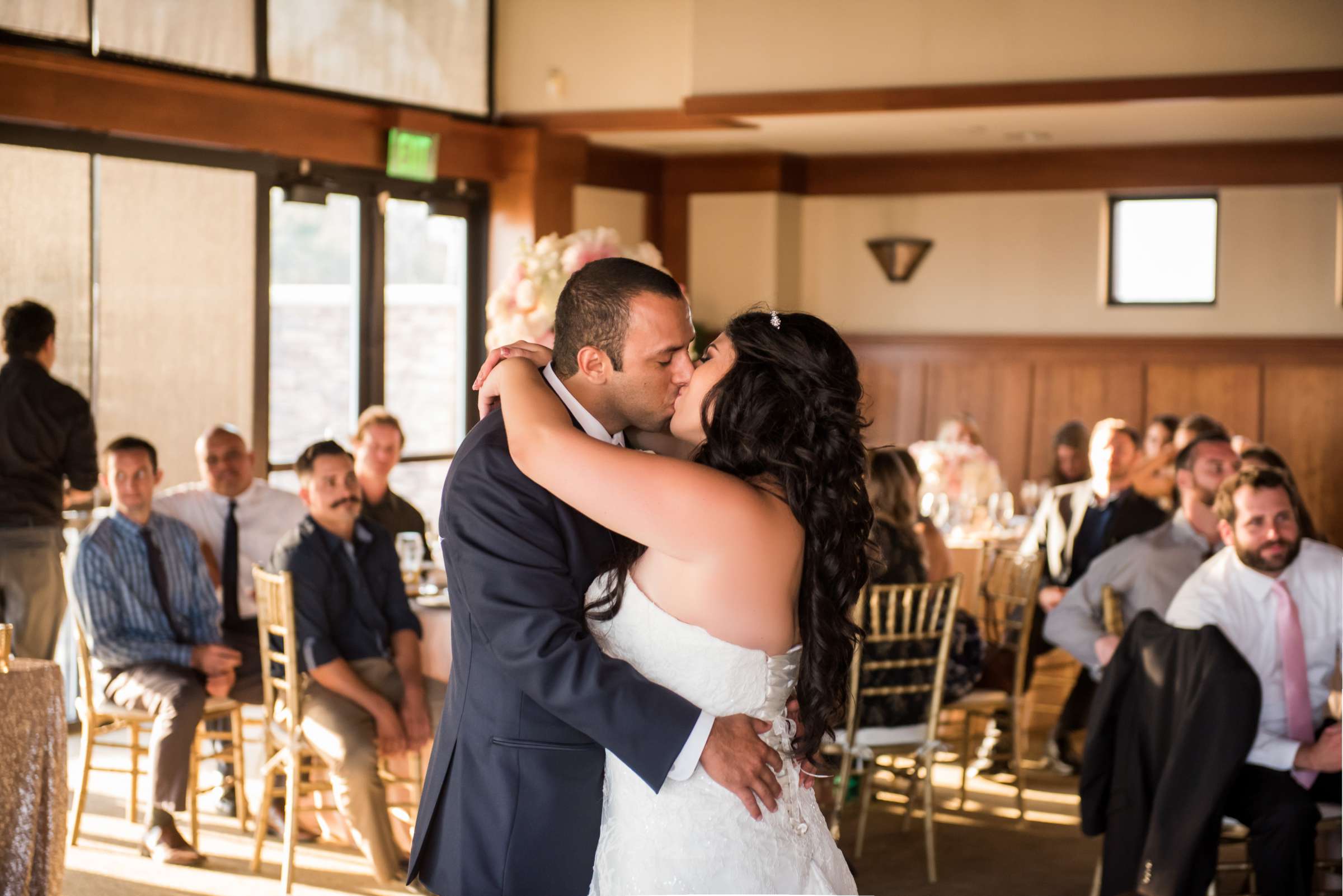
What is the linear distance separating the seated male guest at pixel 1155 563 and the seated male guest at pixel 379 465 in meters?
2.85

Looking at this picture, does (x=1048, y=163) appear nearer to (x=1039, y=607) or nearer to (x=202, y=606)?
(x=1039, y=607)

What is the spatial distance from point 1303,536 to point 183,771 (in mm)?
3919

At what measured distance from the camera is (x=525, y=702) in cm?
228

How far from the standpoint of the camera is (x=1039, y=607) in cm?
666

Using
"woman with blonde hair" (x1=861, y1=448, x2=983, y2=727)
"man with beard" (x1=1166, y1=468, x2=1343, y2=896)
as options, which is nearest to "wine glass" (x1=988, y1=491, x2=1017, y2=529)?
"woman with blonde hair" (x1=861, y1=448, x2=983, y2=727)

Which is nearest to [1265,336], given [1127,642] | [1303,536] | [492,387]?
[1303,536]

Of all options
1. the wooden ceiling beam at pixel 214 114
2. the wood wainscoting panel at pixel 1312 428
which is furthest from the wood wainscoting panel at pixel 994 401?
the wooden ceiling beam at pixel 214 114

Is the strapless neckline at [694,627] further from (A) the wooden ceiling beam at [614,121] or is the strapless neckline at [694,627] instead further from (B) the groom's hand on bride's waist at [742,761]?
(A) the wooden ceiling beam at [614,121]

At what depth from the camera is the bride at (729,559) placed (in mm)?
2152

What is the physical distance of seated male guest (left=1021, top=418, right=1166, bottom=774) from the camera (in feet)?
20.4

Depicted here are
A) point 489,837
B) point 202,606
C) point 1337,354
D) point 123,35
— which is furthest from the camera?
point 1337,354

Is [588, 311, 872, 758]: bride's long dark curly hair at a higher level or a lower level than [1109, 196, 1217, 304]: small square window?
lower

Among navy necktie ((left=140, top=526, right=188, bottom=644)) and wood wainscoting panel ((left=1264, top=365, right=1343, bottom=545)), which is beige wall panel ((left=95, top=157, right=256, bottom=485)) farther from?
wood wainscoting panel ((left=1264, top=365, right=1343, bottom=545))

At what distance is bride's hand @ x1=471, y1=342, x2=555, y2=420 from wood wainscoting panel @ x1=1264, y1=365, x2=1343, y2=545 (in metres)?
7.94
